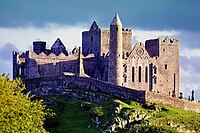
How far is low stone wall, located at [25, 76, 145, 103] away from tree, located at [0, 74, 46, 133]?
39.9m

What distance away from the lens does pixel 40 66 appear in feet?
460

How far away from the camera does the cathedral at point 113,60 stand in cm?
13762

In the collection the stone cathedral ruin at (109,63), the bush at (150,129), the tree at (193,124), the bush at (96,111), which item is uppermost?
the stone cathedral ruin at (109,63)

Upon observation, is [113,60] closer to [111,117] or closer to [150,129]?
[111,117]

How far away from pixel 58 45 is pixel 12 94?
63998 millimetres

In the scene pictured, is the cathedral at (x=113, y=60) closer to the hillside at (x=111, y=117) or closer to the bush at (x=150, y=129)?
the hillside at (x=111, y=117)

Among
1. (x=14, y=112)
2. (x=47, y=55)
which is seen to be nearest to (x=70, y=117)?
(x=47, y=55)

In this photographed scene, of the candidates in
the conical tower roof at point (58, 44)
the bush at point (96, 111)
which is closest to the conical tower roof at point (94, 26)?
the conical tower roof at point (58, 44)

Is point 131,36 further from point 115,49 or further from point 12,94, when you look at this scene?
point 12,94

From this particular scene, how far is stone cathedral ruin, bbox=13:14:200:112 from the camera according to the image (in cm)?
13638

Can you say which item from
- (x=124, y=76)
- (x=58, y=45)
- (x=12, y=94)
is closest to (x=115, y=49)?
(x=124, y=76)

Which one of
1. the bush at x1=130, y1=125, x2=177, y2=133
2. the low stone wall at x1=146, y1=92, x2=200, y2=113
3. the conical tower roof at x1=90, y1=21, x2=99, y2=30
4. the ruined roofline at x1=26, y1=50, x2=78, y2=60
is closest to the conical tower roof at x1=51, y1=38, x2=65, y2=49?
the conical tower roof at x1=90, y1=21, x2=99, y2=30

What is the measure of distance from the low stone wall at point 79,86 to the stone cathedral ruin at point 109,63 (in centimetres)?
14

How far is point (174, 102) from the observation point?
133625 millimetres
